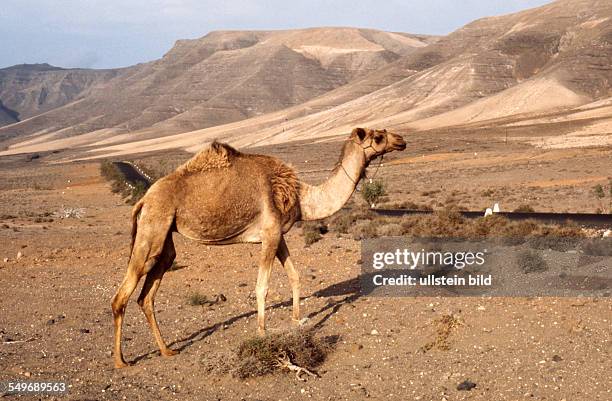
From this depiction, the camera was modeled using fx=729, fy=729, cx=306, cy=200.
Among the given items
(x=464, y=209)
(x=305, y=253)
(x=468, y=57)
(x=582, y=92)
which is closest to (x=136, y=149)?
(x=468, y=57)

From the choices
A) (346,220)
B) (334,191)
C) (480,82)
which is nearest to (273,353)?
(334,191)

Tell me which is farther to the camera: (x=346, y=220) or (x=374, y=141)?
(x=346, y=220)

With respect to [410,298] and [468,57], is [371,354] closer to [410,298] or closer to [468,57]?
[410,298]

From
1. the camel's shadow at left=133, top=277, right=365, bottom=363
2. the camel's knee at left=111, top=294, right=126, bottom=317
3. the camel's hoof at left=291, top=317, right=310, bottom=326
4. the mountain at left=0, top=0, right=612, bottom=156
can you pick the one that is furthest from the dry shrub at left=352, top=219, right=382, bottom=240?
the mountain at left=0, top=0, right=612, bottom=156

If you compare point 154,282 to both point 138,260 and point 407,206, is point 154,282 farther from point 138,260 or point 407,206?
point 407,206

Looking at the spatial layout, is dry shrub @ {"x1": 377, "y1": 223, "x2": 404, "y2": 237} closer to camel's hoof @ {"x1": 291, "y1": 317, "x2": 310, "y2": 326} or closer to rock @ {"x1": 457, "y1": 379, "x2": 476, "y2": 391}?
camel's hoof @ {"x1": 291, "y1": 317, "x2": 310, "y2": 326}

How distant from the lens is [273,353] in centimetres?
816

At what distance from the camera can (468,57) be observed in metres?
150

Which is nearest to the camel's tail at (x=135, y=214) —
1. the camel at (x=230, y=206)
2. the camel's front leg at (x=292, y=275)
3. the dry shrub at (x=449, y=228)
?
the camel at (x=230, y=206)

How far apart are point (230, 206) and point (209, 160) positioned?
2.25 ft

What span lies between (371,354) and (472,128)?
308ft

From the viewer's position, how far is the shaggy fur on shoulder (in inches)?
351

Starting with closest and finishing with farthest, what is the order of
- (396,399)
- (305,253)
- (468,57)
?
(396,399) < (305,253) < (468,57)

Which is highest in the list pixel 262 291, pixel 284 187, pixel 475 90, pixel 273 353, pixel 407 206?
pixel 284 187
